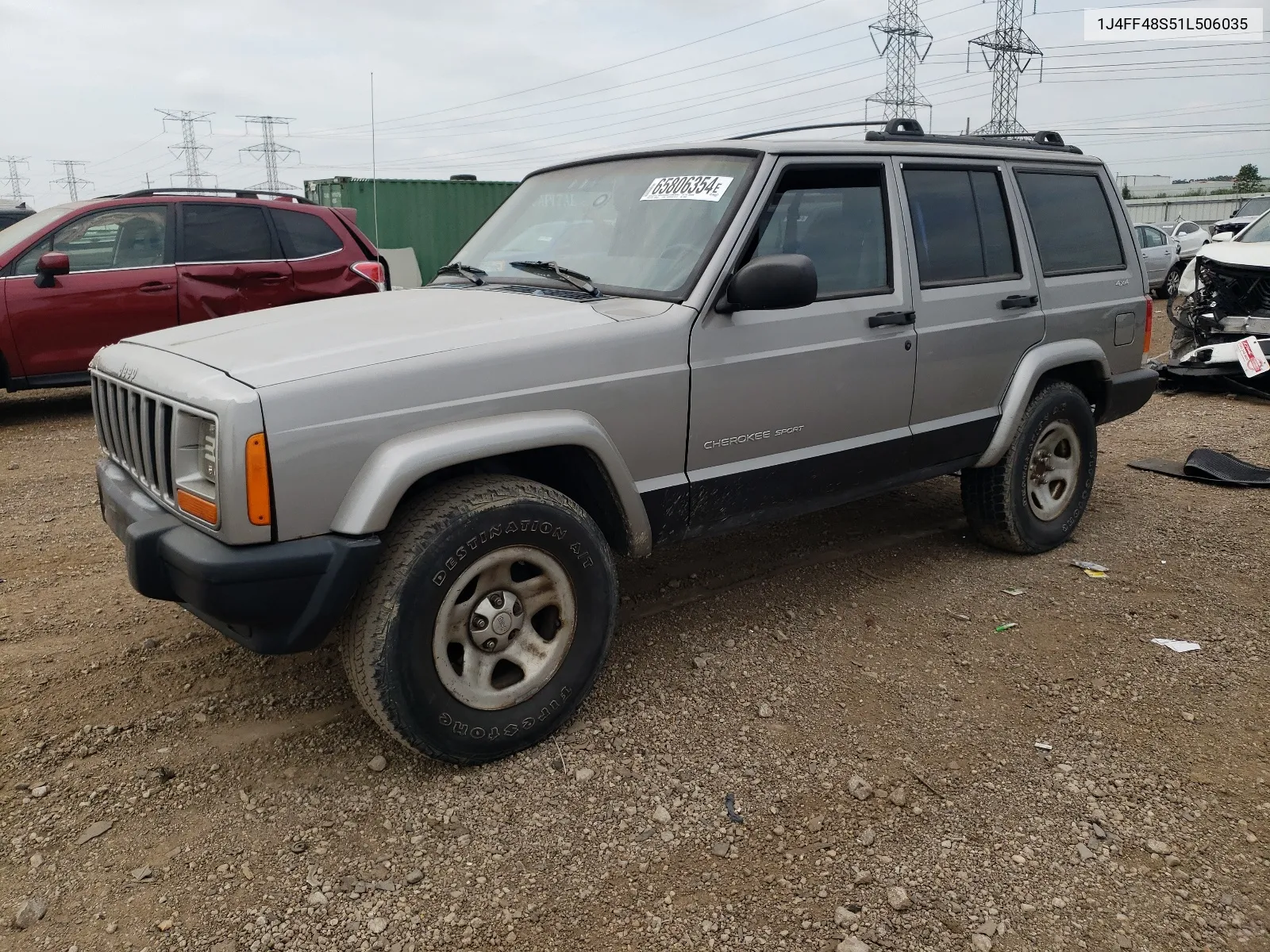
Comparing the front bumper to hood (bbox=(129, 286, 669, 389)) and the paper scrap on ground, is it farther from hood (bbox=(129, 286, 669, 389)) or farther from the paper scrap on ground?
the paper scrap on ground

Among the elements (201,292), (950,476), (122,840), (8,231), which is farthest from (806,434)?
(8,231)

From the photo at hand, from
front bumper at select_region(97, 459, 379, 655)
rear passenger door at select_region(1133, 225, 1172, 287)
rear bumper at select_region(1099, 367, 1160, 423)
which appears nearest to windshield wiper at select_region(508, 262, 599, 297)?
front bumper at select_region(97, 459, 379, 655)

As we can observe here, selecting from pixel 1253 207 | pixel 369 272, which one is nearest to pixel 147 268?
pixel 369 272

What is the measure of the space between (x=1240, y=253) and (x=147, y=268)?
1005 centimetres

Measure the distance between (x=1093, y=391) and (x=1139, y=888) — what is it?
3152 mm

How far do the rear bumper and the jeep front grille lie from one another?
4.44 m

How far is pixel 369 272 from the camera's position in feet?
28.6

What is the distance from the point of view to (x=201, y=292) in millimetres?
7941

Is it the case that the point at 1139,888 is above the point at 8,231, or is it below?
below

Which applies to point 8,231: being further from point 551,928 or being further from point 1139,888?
point 1139,888

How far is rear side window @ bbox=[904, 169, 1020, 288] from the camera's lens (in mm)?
3979

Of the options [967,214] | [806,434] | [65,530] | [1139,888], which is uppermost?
[967,214]

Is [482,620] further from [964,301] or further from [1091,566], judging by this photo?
[1091,566]

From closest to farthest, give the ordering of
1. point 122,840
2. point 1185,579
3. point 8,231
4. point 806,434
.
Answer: point 122,840, point 806,434, point 1185,579, point 8,231
